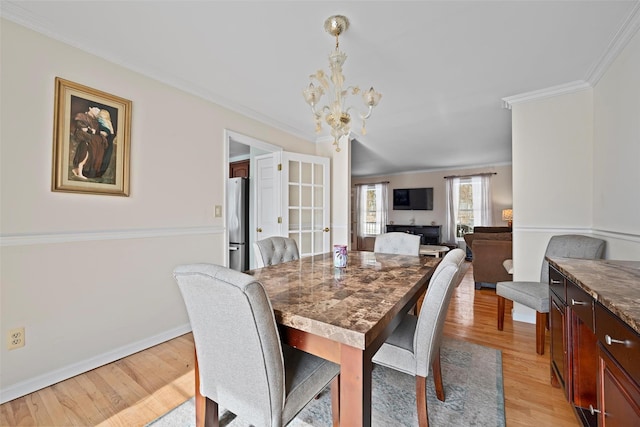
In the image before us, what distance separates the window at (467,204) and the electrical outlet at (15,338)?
7267 mm

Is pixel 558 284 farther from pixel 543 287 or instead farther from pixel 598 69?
pixel 598 69

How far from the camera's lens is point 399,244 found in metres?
2.51

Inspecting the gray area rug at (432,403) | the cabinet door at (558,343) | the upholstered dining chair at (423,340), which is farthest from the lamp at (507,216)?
the upholstered dining chair at (423,340)

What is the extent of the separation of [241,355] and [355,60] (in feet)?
6.83

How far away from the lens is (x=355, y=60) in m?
2.07

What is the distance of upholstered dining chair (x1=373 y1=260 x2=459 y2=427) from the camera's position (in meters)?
1.12

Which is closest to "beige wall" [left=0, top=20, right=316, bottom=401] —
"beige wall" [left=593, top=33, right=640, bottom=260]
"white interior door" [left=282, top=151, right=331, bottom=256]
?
"white interior door" [left=282, top=151, right=331, bottom=256]

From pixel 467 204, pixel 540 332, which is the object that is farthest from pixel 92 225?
pixel 467 204

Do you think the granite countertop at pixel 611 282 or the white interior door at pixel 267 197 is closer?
the granite countertop at pixel 611 282

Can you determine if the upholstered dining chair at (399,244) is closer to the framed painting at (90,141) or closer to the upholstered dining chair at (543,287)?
the upholstered dining chair at (543,287)

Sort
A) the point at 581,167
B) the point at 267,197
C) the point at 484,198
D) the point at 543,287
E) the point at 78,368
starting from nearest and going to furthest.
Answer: the point at 78,368, the point at 543,287, the point at 581,167, the point at 267,197, the point at 484,198

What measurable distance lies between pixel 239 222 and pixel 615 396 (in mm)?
3852

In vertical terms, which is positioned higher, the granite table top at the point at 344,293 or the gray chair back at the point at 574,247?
the gray chair back at the point at 574,247

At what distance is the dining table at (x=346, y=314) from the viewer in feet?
2.78
